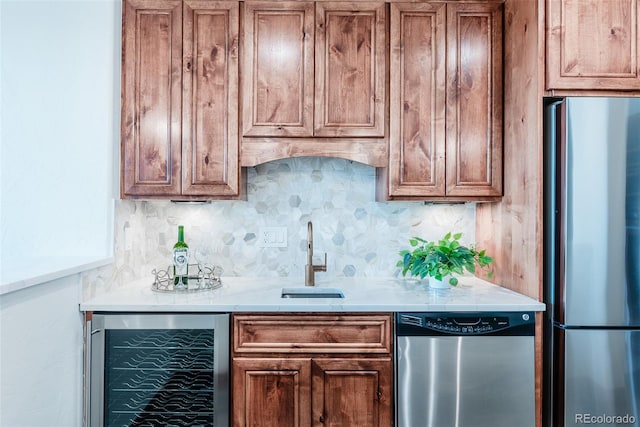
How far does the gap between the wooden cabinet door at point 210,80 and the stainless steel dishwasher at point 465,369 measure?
1.22m

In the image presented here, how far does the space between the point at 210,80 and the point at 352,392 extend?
160 cm

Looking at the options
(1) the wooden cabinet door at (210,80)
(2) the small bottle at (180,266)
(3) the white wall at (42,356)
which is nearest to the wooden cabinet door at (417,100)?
(1) the wooden cabinet door at (210,80)

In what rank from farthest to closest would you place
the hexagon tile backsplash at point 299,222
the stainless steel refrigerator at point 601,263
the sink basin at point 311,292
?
the hexagon tile backsplash at point 299,222 < the sink basin at point 311,292 < the stainless steel refrigerator at point 601,263

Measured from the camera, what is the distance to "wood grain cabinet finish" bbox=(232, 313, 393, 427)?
1725 millimetres

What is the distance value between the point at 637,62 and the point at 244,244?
208cm

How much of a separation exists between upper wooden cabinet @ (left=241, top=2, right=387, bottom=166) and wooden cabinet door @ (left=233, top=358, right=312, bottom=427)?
3.17 feet

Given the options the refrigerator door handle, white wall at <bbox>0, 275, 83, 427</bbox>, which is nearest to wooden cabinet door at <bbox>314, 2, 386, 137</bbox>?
the refrigerator door handle

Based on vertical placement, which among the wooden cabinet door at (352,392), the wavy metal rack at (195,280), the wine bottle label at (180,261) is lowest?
the wooden cabinet door at (352,392)

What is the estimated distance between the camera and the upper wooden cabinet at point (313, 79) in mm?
2041

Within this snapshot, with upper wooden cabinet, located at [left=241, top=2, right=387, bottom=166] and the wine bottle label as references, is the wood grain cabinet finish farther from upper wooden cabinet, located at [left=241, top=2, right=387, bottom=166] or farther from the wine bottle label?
upper wooden cabinet, located at [left=241, top=2, right=387, bottom=166]

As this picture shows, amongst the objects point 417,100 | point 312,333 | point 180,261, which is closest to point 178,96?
point 180,261

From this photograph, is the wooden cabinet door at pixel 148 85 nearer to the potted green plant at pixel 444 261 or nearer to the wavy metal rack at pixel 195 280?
the wavy metal rack at pixel 195 280

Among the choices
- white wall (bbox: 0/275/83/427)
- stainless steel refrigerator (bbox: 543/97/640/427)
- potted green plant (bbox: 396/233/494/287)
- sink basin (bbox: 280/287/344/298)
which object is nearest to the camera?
white wall (bbox: 0/275/83/427)

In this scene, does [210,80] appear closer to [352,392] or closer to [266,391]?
[266,391]
